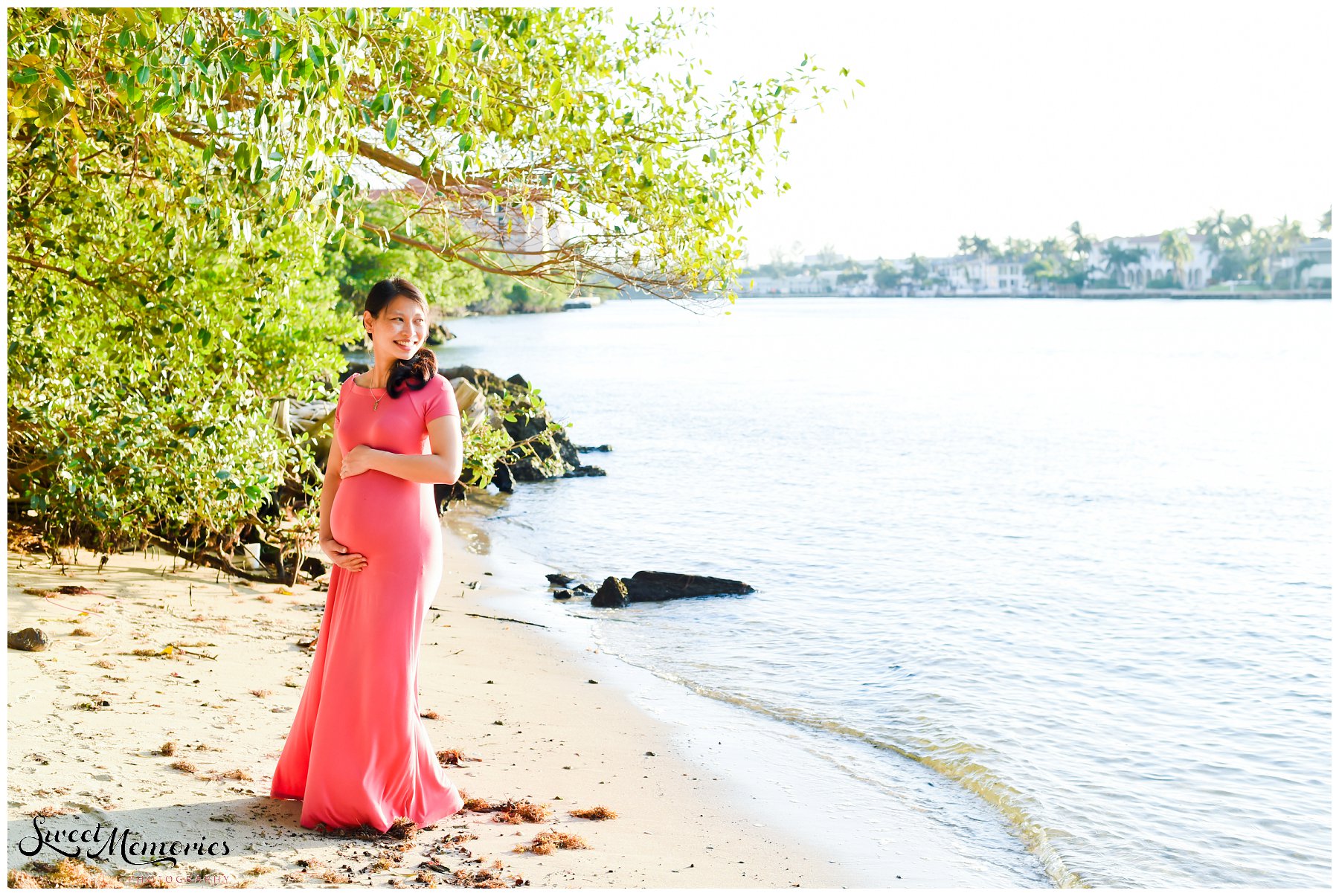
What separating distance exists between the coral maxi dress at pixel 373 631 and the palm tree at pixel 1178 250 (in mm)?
189108

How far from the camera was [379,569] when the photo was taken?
189 inches

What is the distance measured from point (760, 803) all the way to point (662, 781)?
582mm

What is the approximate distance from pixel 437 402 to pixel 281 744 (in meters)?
2.41

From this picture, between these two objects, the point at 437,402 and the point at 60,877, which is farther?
the point at 437,402

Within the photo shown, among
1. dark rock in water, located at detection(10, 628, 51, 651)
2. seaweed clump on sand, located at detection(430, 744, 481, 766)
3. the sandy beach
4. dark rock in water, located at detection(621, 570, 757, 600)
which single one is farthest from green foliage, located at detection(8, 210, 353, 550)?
dark rock in water, located at detection(621, 570, 757, 600)

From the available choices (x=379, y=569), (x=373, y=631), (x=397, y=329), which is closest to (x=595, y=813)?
(x=373, y=631)

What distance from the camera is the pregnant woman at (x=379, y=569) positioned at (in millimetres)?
4688

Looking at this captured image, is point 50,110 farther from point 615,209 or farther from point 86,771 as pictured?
point 615,209

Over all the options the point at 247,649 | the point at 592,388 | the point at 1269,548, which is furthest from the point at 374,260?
the point at 247,649

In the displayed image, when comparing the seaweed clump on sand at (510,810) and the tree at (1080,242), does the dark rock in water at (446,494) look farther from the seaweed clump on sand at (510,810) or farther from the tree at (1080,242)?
the tree at (1080,242)

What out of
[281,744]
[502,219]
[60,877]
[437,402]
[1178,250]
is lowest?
[281,744]

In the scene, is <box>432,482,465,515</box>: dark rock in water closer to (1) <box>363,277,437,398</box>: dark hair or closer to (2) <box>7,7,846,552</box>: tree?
(2) <box>7,7,846,552</box>: tree

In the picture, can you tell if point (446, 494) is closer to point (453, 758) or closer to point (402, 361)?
point (453, 758)

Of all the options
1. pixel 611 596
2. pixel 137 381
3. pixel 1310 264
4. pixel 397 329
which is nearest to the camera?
pixel 397 329
